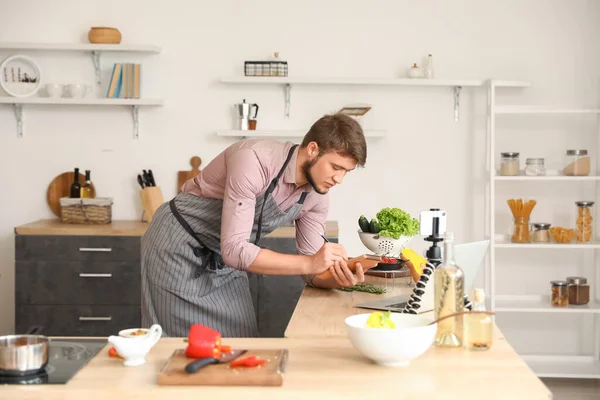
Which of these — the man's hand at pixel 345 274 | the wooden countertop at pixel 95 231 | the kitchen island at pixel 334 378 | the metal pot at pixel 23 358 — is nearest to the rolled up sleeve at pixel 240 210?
the man's hand at pixel 345 274

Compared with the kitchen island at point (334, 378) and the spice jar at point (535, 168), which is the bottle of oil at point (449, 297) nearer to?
the kitchen island at point (334, 378)

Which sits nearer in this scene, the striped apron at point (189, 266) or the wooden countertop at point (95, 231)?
the striped apron at point (189, 266)

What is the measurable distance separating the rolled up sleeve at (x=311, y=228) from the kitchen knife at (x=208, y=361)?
1.28 metres

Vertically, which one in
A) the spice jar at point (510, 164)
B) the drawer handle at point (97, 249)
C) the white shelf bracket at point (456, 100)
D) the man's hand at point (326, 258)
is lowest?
the drawer handle at point (97, 249)

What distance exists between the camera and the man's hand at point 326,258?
258 cm

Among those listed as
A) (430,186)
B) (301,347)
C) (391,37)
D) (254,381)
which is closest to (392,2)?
(391,37)

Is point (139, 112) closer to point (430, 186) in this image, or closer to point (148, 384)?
point (430, 186)

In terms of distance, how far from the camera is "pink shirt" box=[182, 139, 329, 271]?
2.60 m

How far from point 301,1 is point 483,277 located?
2117 mm

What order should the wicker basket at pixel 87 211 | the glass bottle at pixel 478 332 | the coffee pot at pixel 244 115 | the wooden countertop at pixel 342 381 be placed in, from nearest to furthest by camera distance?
Answer: 1. the wooden countertop at pixel 342 381
2. the glass bottle at pixel 478 332
3. the wicker basket at pixel 87 211
4. the coffee pot at pixel 244 115

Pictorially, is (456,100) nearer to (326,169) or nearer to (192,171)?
(192,171)

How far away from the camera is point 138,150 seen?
17.2ft

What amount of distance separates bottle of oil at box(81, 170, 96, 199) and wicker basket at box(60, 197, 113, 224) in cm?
17

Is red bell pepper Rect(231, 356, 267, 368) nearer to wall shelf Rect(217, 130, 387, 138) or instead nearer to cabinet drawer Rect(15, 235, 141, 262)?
cabinet drawer Rect(15, 235, 141, 262)
